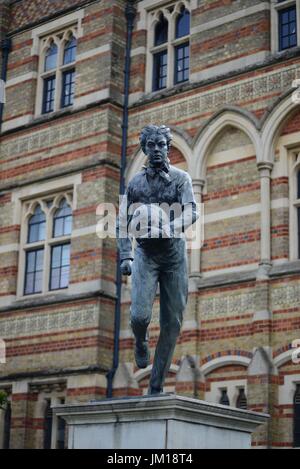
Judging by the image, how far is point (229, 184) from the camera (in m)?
15.8

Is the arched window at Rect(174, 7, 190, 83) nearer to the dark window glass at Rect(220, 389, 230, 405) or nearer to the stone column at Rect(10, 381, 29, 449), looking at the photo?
the dark window glass at Rect(220, 389, 230, 405)

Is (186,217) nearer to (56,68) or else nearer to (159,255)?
(159,255)

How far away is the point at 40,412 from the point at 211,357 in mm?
3754

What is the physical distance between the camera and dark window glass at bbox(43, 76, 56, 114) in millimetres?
19156

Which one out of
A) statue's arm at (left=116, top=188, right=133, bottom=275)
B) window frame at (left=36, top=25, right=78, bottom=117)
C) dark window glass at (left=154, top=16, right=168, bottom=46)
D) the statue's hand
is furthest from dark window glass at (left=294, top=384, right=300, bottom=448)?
window frame at (left=36, top=25, right=78, bottom=117)

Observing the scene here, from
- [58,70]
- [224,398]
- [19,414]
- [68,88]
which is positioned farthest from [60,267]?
[224,398]

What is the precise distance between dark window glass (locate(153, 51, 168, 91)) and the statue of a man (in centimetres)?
978

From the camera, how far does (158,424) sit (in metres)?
7.30

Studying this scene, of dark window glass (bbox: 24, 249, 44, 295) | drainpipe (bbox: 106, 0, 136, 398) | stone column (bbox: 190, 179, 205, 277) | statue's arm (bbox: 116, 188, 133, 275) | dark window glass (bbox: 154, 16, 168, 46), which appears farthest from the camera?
dark window glass (bbox: 154, 16, 168, 46)

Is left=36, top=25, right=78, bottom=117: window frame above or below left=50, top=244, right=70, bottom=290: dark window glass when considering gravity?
above

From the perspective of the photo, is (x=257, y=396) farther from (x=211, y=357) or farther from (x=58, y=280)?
(x=58, y=280)

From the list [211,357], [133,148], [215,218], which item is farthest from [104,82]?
[211,357]

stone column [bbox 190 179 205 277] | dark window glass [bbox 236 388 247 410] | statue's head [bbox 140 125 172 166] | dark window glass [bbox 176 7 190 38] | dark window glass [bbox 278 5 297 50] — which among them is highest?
dark window glass [bbox 176 7 190 38]

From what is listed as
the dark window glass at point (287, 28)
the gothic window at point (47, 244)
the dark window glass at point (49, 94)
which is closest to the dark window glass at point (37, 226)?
the gothic window at point (47, 244)
